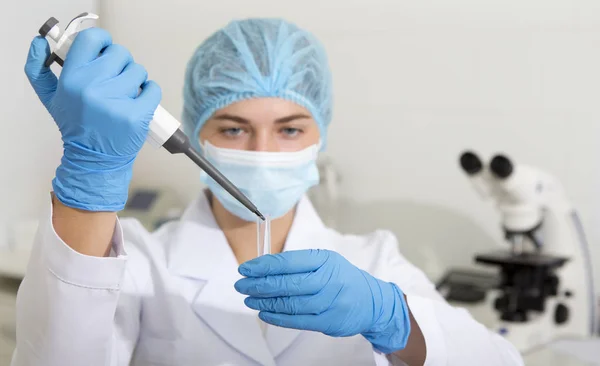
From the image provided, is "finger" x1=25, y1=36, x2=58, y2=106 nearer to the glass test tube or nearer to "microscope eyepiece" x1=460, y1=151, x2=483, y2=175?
the glass test tube

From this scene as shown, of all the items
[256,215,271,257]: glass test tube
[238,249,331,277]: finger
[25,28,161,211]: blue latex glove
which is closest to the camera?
[25,28,161,211]: blue latex glove

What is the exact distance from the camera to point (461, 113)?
1943mm

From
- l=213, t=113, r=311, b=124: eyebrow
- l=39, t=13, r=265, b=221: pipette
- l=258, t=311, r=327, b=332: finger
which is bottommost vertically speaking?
l=258, t=311, r=327, b=332: finger

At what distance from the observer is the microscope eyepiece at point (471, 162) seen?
162 cm

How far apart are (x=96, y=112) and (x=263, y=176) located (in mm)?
421

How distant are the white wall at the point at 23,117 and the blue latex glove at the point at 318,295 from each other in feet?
1.53

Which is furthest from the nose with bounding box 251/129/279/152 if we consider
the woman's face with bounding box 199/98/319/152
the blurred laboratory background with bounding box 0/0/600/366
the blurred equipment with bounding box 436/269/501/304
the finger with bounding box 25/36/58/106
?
the blurred equipment with bounding box 436/269/501/304

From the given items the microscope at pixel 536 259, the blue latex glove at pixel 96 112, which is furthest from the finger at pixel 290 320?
the microscope at pixel 536 259

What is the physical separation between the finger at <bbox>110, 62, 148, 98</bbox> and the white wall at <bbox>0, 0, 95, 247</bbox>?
14.8 inches

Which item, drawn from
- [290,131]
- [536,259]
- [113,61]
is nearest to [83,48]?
[113,61]

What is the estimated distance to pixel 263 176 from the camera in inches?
44.2

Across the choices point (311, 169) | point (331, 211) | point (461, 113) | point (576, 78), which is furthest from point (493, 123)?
point (311, 169)

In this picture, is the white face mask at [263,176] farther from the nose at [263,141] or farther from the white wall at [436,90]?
the white wall at [436,90]

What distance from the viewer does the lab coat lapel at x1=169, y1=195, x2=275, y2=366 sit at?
1.10 metres
